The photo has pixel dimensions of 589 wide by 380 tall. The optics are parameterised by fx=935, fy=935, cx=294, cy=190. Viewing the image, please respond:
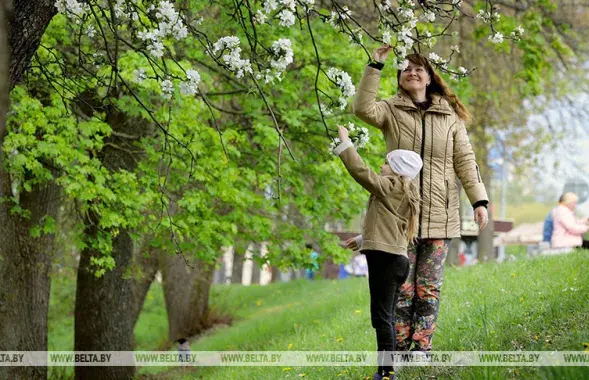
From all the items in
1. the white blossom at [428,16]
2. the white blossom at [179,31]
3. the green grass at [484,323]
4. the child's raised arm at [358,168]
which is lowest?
the green grass at [484,323]

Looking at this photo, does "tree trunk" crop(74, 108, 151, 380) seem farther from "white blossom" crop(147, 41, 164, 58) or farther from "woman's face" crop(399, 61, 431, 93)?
"white blossom" crop(147, 41, 164, 58)

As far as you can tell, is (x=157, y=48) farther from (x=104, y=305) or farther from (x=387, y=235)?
(x=104, y=305)

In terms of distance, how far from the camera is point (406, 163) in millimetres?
5703

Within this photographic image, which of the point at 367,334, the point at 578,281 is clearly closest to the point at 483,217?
the point at 578,281

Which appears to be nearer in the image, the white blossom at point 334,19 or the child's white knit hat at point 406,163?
the white blossom at point 334,19

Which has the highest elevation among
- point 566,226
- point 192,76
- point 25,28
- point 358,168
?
point 566,226

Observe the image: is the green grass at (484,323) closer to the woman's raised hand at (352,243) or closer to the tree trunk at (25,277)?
the woman's raised hand at (352,243)

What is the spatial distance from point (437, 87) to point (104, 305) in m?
6.49

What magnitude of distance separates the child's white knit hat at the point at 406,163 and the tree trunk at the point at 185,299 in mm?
12854

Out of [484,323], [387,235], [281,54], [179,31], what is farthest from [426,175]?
[179,31]

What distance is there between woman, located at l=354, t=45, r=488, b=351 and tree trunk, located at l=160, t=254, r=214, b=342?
12.5 meters

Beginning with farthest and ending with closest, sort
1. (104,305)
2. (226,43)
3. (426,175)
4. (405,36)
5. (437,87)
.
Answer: (104,305) → (437,87) → (426,175) → (226,43) → (405,36)

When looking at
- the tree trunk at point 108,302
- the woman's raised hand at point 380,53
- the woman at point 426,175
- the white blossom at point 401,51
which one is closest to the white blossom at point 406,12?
the white blossom at point 401,51

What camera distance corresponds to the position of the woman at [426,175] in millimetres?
5918
